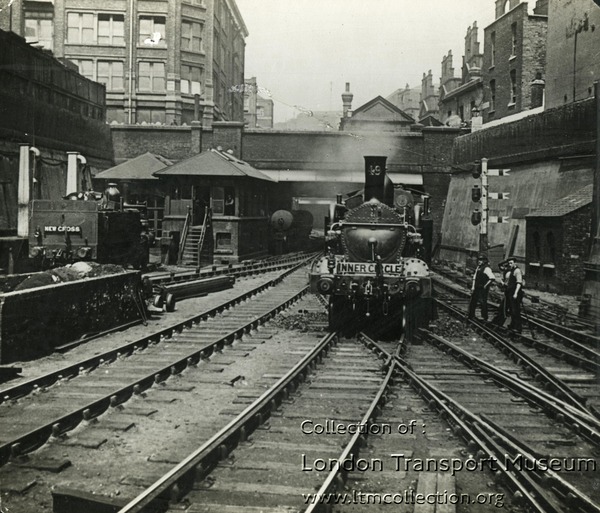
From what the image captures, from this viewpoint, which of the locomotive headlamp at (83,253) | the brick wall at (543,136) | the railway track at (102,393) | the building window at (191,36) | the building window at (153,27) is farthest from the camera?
the building window at (191,36)

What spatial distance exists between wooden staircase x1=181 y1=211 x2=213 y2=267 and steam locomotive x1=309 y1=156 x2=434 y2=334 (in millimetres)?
12956

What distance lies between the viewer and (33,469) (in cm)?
511

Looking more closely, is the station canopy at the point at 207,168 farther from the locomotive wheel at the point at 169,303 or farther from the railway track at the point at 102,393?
the railway track at the point at 102,393

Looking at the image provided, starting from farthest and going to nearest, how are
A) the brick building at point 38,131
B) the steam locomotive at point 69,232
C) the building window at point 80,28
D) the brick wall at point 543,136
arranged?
1. the building window at point 80,28
2. the brick wall at point 543,136
3. the brick building at point 38,131
4. the steam locomotive at point 69,232

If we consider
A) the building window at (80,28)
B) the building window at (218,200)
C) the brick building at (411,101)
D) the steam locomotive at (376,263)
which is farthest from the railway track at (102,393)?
the brick building at (411,101)

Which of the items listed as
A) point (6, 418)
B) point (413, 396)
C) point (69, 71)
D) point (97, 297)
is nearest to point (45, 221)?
point (97, 297)

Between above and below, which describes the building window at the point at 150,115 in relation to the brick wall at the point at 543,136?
above

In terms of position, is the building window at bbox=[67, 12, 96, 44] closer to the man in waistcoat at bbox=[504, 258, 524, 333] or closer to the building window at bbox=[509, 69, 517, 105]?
the building window at bbox=[509, 69, 517, 105]

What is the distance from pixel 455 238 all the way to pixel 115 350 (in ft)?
74.2

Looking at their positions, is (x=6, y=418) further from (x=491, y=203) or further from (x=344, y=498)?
(x=491, y=203)

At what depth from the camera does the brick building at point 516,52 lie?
27656 mm

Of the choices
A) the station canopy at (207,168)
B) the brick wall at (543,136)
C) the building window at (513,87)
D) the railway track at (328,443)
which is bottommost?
the railway track at (328,443)

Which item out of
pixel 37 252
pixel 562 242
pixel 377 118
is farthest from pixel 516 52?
pixel 37 252

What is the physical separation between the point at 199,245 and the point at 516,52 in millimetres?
17349
